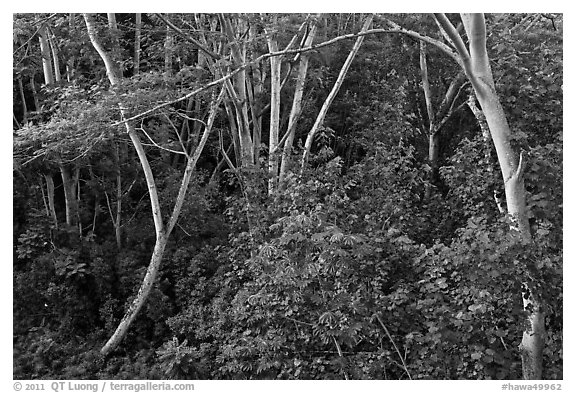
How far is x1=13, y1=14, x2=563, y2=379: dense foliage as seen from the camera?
15.3 ft

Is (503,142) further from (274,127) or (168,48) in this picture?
(168,48)

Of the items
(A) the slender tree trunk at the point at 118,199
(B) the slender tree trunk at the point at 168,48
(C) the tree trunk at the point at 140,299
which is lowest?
(C) the tree trunk at the point at 140,299

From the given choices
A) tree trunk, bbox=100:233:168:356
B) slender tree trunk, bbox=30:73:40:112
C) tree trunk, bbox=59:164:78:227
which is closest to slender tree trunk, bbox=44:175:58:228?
tree trunk, bbox=59:164:78:227

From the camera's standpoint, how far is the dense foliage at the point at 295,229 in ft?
15.3

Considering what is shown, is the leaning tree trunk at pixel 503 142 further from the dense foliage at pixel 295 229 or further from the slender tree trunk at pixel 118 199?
the slender tree trunk at pixel 118 199

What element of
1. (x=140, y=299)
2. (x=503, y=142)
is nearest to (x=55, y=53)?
(x=140, y=299)

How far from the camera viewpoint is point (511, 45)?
20.3 feet

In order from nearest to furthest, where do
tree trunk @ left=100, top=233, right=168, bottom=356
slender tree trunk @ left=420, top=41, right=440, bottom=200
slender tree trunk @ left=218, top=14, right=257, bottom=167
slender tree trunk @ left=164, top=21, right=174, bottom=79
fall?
slender tree trunk @ left=218, top=14, right=257, bottom=167 → tree trunk @ left=100, top=233, right=168, bottom=356 → slender tree trunk @ left=164, top=21, right=174, bottom=79 → slender tree trunk @ left=420, top=41, right=440, bottom=200

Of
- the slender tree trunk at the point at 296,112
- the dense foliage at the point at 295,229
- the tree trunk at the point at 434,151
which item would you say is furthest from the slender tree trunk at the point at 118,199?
the tree trunk at the point at 434,151

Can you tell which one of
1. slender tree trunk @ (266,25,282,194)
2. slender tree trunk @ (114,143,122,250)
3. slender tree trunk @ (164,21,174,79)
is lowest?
slender tree trunk @ (114,143,122,250)

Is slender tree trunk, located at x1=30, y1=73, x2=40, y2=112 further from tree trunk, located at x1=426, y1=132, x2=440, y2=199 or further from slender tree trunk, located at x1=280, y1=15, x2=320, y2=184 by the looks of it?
tree trunk, located at x1=426, y1=132, x2=440, y2=199
